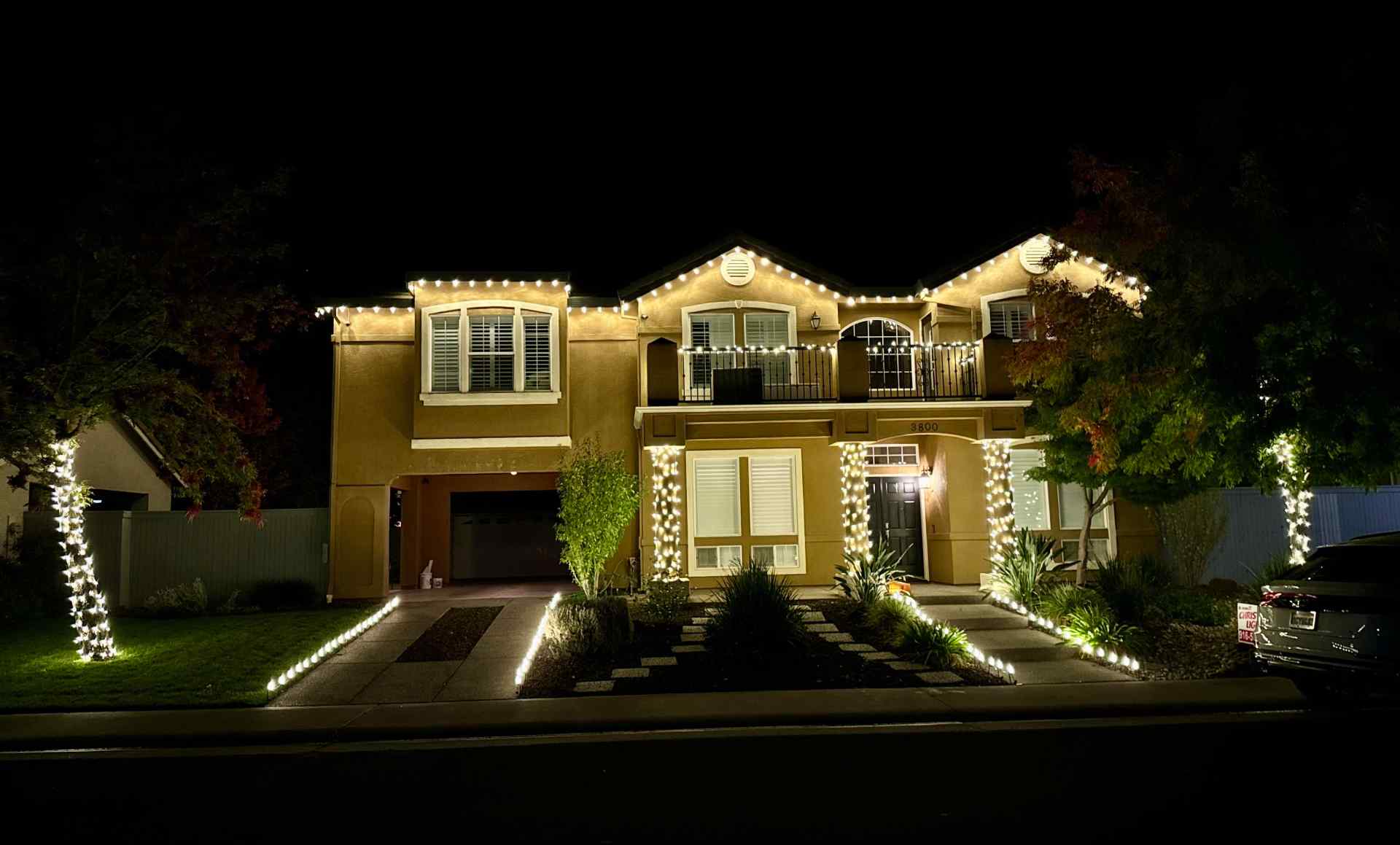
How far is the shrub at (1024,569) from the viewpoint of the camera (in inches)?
525

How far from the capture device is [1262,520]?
1670cm

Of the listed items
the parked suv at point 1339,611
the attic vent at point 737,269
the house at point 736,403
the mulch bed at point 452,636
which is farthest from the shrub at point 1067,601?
the mulch bed at point 452,636

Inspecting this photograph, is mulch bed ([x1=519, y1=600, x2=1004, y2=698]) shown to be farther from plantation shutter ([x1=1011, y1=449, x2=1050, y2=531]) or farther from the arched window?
the arched window

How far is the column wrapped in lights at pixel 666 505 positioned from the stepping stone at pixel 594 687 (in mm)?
5391

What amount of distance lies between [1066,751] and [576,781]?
12.9 feet

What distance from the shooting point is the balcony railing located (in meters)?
16.2

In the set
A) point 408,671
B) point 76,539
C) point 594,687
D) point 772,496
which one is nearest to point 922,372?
point 772,496

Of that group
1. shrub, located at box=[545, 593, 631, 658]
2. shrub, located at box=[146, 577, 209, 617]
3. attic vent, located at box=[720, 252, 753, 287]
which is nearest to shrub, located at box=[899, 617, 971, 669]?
shrub, located at box=[545, 593, 631, 658]

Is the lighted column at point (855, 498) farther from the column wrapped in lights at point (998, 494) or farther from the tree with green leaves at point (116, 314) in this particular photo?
the tree with green leaves at point (116, 314)

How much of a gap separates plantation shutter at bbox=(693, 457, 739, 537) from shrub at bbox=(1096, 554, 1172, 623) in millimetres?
6287

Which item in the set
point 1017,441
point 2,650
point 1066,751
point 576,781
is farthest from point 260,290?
point 1017,441

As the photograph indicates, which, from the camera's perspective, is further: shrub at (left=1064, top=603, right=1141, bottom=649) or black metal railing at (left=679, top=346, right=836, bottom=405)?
black metal railing at (left=679, top=346, right=836, bottom=405)

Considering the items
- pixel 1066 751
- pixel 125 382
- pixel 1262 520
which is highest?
pixel 125 382

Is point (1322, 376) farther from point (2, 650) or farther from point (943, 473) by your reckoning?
point (2, 650)
